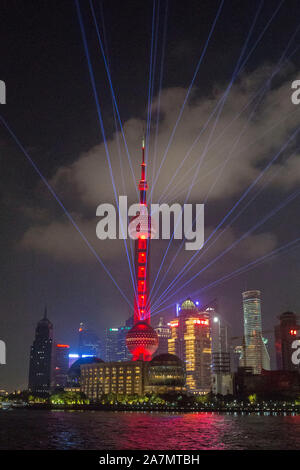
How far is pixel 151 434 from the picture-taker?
93.6 metres

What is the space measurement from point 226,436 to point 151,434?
13255 millimetres

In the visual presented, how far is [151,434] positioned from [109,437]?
7.84 meters

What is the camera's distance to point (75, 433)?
10262 cm
